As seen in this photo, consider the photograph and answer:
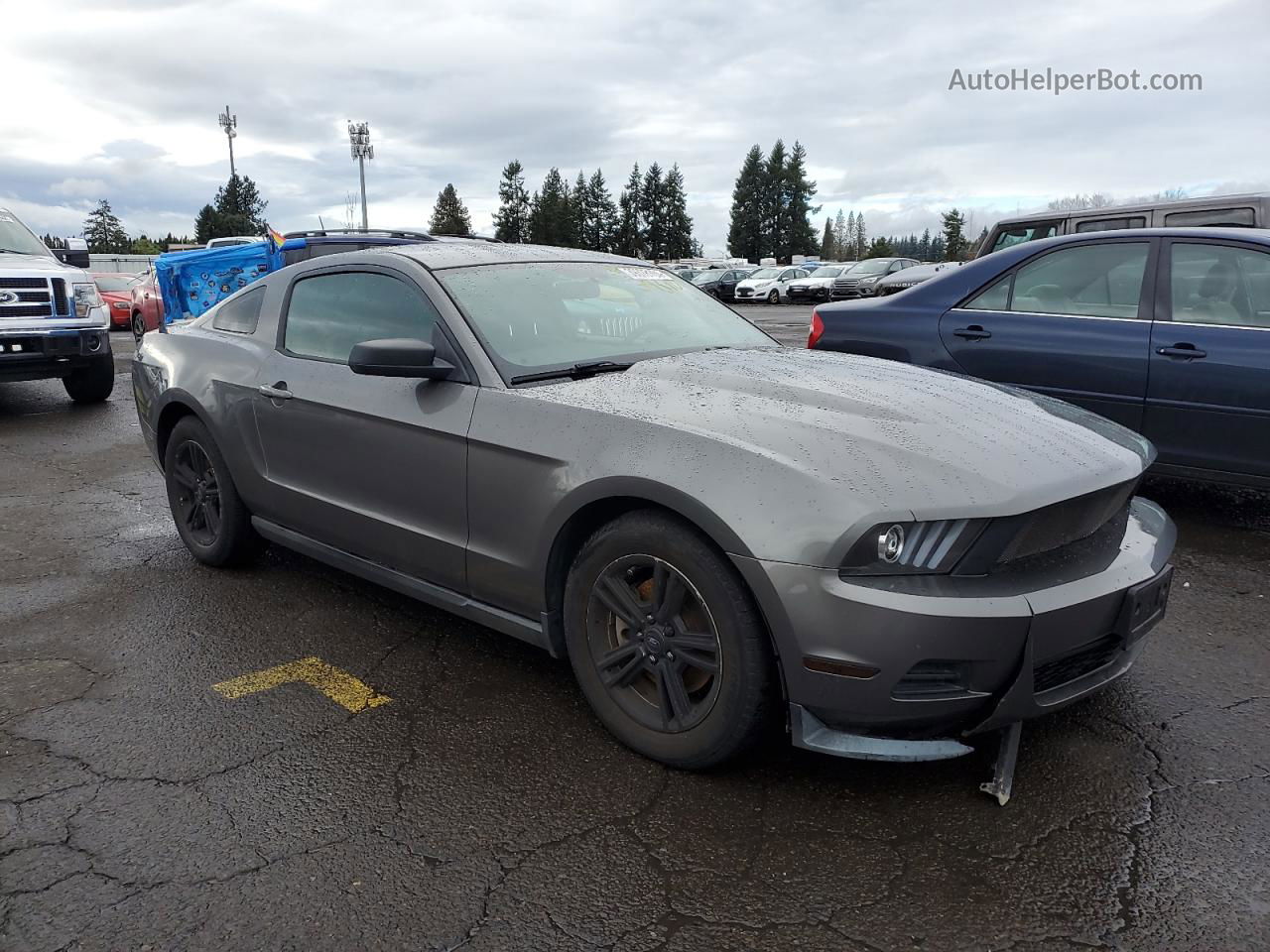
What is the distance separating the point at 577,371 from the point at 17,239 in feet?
30.1

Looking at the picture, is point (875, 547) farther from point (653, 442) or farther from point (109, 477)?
point (109, 477)

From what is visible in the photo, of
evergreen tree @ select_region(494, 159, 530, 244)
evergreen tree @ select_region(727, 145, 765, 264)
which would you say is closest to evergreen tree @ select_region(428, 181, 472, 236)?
evergreen tree @ select_region(494, 159, 530, 244)

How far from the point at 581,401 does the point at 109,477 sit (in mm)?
4955

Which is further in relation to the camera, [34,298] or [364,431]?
[34,298]

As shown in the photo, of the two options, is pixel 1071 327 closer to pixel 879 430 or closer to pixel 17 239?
pixel 879 430

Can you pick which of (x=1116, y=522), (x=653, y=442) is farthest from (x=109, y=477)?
(x=1116, y=522)

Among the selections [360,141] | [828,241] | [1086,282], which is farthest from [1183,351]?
A: [828,241]

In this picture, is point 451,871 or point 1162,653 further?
point 1162,653

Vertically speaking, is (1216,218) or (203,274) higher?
(1216,218)

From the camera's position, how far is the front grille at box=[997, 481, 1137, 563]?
8.04ft

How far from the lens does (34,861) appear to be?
7.79 feet

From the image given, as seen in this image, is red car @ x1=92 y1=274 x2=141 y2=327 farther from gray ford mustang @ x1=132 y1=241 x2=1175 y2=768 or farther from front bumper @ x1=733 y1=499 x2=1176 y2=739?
front bumper @ x1=733 y1=499 x2=1176 y2=739

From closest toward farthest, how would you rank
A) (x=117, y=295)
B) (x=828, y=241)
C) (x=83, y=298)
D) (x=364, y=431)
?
(x=364, y=431) → (x=83, y=298) → (x=117, y=295) → (x=828, y=241)

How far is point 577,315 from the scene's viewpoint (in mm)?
3566
